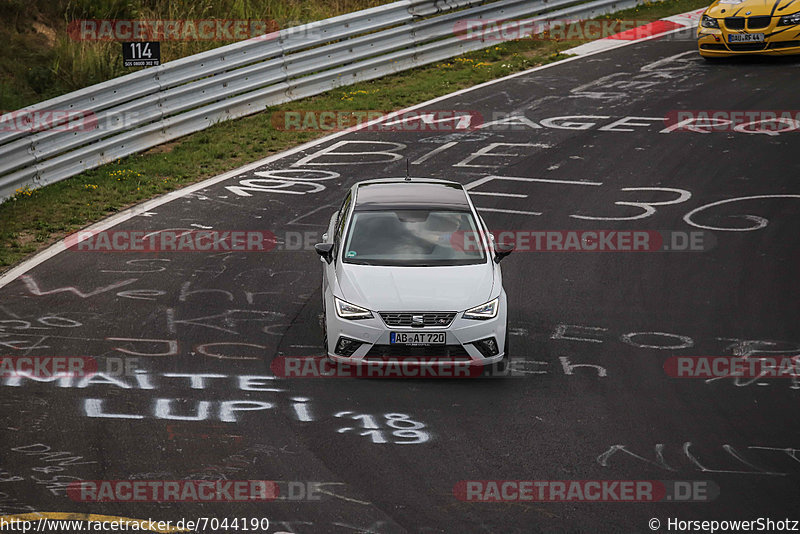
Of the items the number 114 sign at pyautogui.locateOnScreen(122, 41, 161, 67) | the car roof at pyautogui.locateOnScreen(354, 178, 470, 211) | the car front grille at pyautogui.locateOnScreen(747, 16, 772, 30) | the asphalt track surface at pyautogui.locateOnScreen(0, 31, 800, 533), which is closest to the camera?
the asphalt track surface at pyautogui.locateOnScreen(0, 31, 800, 533)

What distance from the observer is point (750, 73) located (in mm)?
20844

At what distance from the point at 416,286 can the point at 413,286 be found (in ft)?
0.09

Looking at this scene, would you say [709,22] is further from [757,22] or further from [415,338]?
[415,338]

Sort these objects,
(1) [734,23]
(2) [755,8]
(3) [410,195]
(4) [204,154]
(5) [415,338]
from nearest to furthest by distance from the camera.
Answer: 1. (5) [415,338]
2. (3) [410,195]
3. (4) [204,154]
4. (2) [755,8]
5. (1) [734,23]

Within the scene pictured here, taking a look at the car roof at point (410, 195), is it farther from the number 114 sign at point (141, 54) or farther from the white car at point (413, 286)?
the number 114 sign at point (141, 54)

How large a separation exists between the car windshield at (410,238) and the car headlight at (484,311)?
64cm

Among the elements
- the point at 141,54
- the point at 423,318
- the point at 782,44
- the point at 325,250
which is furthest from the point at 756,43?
the point at 423,318

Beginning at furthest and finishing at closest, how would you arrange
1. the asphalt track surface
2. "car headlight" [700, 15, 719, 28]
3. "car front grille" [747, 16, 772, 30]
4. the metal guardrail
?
"car headlight" [700, 15, 719, 28]
"car front grille" [747, 16, 772, 30]
the metal guardrail
the asphalt track surface

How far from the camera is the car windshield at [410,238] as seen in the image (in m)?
10.4

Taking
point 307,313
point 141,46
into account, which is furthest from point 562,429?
point 141,46

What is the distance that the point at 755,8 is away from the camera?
804 inches

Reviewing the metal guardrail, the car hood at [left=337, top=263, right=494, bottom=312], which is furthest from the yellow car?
the car hood at [left=337, top=263, right=494, bottom=312]

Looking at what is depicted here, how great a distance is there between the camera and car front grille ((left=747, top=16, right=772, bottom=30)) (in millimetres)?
20406

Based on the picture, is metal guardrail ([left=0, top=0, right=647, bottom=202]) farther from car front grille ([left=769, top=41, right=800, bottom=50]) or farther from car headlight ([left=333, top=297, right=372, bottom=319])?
car headlight ([left=333, top=297, right=372, bottom=319])
